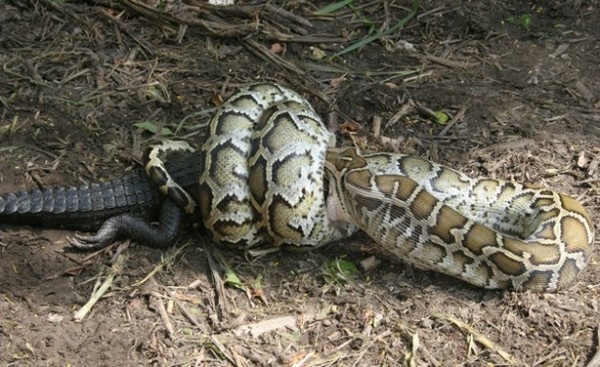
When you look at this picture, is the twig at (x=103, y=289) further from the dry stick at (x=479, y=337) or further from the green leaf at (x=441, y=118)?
the green leaf at (x=441, y=118)

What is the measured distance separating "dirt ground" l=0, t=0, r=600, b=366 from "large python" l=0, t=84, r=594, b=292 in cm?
18

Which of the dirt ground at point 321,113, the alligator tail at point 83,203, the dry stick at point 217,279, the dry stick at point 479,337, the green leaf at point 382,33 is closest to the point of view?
the dry stick at point 479,337

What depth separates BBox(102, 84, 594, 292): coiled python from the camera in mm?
5523

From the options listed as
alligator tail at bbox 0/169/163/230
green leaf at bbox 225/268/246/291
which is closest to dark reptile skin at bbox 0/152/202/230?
alligator tail at bbox 0/169/163/230

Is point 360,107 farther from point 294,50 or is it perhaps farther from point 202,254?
point 202,254

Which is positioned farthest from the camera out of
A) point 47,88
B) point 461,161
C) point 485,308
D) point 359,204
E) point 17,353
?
point 47,88

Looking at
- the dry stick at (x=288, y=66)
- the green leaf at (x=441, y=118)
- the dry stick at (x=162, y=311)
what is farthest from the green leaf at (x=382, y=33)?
the dry stick at (x=162, y=311)

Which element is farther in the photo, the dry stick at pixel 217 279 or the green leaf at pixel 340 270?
the green leaf at pixel 340 270

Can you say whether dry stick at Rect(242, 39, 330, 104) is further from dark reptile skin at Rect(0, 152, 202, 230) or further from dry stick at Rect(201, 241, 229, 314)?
dry stick at Rect(201, 241, 229, 314)

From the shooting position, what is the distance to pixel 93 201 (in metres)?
6.04

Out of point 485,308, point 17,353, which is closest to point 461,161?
point 485,308

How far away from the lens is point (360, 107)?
7.00 meters

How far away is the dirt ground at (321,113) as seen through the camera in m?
5.21

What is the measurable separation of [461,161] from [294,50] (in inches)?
77.9
